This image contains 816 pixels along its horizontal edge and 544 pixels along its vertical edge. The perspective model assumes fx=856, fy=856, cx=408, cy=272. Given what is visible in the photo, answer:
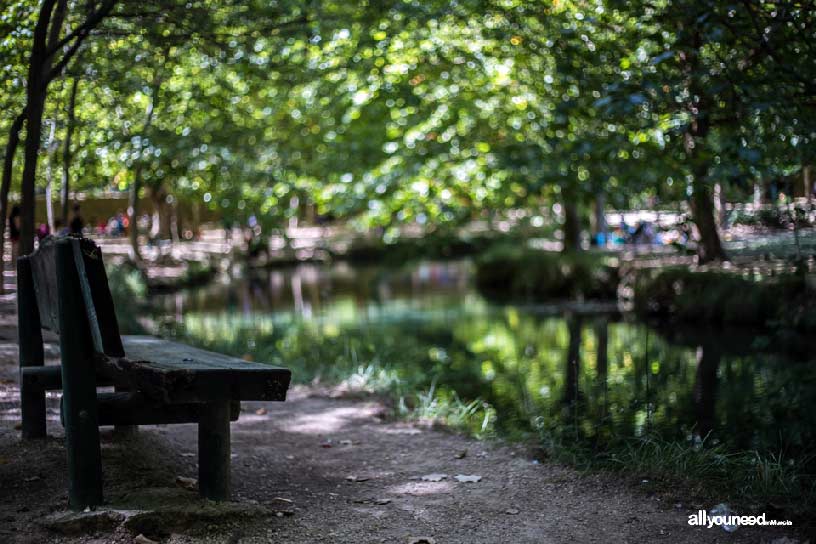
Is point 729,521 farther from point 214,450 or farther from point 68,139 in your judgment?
point 68,139

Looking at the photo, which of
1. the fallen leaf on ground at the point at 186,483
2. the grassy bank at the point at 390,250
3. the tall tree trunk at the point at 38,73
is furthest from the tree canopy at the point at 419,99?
the grassy bank at the point at 390,250

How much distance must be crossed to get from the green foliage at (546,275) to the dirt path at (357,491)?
13.8 meters

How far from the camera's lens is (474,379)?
1022 centimetres

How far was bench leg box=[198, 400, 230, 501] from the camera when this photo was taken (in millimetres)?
3973

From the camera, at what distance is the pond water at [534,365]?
23.2 ft

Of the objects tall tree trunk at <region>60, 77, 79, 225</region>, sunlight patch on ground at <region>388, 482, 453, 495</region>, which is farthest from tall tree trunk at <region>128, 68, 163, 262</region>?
sunlight patch on ground at <region>388, 482, 453, 495</region>

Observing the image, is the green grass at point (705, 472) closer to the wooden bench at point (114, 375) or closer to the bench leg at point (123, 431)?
the wooden bench at point (114, 375)

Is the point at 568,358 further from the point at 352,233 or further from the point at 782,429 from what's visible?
the point at 352,233

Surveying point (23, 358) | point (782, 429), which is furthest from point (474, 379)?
point (23, 358)

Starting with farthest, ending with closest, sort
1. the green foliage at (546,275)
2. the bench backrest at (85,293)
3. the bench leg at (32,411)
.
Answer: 1. the green foliage at (546,275)
2. the bench leg at (32,411)
3. the bench backrest at (85,293)

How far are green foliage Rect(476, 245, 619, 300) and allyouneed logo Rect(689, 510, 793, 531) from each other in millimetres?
15194

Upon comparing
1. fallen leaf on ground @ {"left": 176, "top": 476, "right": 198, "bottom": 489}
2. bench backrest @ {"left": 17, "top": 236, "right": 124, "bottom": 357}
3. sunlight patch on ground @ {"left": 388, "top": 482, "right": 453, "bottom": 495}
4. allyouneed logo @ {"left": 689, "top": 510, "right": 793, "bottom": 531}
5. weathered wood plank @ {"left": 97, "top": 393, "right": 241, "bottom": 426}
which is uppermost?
bench backrest @ {"left": 17, "top": 236, "right": 124, "bottom": 357}

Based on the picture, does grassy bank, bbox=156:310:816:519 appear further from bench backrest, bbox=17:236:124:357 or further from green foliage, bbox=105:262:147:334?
bench backrest, bbox=17:236:124:357

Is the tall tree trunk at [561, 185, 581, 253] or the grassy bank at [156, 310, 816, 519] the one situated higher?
the tall tree trunk at [561, 185, 581, 253]
